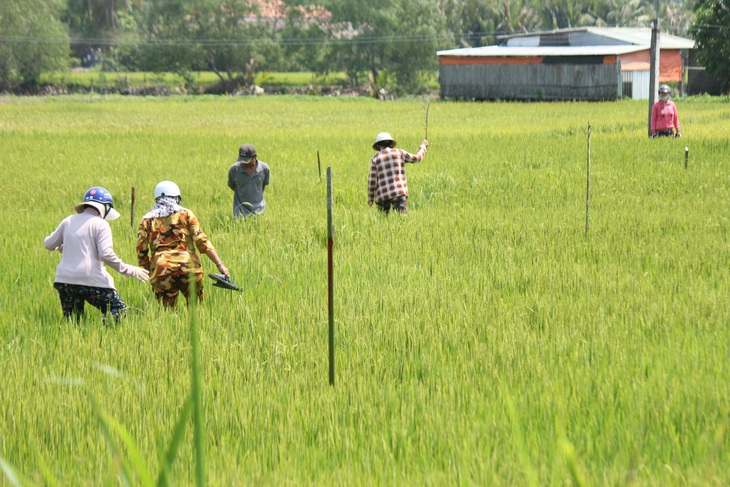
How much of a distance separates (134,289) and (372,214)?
13.8 ft

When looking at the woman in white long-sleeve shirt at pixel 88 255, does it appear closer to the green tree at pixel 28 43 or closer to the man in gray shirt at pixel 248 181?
the man in gray shirt at pixel 248 181

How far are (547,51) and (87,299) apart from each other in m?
49.4

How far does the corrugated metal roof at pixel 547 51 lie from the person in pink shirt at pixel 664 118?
3173cm

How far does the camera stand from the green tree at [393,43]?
7088 centimetres

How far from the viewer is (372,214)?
1189 centimetres

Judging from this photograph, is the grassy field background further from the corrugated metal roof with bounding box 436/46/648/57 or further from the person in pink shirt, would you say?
the corrugated metal roof with bounding box 436/46/648/57

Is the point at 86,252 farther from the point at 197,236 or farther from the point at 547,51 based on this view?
the point at 547,51

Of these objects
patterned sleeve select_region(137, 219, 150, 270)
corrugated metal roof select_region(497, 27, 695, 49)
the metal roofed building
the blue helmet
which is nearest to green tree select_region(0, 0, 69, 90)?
the metal roofed building

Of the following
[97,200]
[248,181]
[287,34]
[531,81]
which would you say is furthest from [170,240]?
[287,34]

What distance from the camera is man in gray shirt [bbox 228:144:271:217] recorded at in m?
10.7

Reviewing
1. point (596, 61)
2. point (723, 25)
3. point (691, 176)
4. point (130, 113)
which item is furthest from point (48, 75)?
point (691, 176)

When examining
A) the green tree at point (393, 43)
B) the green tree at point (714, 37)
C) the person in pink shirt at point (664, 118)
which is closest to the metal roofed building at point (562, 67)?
the green tree at point (714, 37)

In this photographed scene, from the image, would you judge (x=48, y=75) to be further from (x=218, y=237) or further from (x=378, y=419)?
(x=378, y=419)

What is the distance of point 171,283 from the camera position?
708 centimetres
